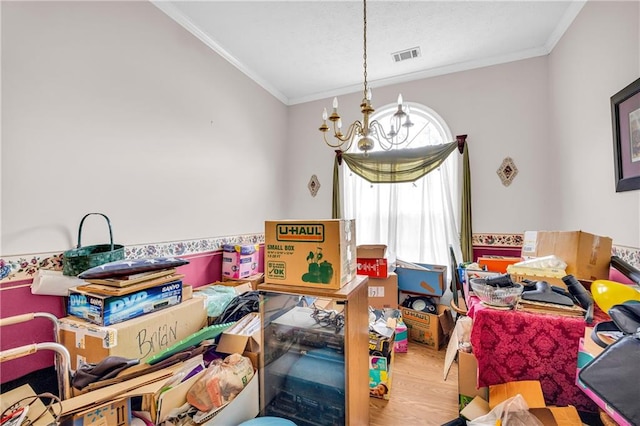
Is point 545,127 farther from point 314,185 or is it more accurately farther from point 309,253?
point 309,253

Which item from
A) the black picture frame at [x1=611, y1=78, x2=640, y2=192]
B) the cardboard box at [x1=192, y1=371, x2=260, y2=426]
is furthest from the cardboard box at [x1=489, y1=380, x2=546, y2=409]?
the black picture frame at [x1=611, y1=78, x2=640, y2=192]

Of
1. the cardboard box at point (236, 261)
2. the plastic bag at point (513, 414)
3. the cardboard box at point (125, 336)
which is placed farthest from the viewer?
the cardboard box at point (236, 261)

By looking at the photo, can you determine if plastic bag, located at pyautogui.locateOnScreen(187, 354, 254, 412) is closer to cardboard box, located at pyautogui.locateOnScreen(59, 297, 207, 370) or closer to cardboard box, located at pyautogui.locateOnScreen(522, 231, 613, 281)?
cardboard box, located at pyautogui.locateOnScreen(59, 297, 207, 370)

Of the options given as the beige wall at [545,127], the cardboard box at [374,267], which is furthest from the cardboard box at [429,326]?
the beige wall at [545,127]

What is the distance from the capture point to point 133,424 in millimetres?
1085

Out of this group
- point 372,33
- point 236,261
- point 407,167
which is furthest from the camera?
point 407,167

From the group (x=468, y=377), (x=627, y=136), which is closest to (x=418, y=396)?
(x=468, y=377)

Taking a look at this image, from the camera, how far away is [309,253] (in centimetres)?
117

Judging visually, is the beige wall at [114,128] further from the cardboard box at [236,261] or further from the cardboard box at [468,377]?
the cardboard box at [468,377]

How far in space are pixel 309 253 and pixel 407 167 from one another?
100 inches

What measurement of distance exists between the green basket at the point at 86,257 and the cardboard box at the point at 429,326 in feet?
8.76

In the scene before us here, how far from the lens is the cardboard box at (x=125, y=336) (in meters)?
1.31

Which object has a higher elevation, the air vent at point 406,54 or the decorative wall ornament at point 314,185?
the air vent at point 406,54

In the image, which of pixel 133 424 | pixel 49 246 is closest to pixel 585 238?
pixel 133 424
